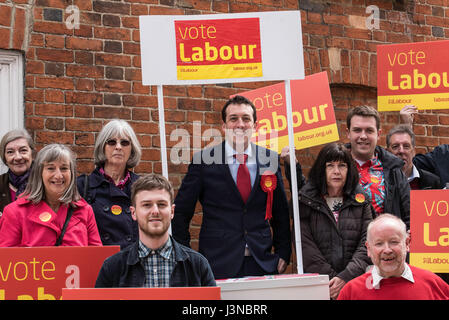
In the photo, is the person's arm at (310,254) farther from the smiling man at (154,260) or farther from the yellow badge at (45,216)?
the yellow badge at (45,216)

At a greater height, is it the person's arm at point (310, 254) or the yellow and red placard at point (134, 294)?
the person's arm at point (310, 254)

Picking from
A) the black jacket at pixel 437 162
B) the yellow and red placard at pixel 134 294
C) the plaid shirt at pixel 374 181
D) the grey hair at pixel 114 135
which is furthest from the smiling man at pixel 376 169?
the yellow and red placard at pixel 134 294

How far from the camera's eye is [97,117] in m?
5.68

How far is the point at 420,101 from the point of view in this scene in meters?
5.57

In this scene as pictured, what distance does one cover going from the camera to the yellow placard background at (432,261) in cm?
→ 427

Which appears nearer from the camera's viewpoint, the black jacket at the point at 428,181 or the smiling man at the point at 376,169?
the smiling man at the point at 376,169

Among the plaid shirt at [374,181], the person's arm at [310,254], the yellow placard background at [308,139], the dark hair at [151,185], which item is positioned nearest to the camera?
the dark hair at [151,185]

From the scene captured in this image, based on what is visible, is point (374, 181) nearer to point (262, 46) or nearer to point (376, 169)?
point (376, 169)

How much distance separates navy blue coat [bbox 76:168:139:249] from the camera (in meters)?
4.23

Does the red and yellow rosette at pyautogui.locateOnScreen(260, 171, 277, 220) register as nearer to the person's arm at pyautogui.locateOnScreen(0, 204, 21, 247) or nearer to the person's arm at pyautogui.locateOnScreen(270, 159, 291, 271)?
the person's arm at pyautogui.locateOnScreen(270, 159, 291, 271)

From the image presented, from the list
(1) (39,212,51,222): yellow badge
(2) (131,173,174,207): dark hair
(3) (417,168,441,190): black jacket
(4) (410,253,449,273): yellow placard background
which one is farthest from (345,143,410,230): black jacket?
(1) (39,212,51,222): yellow badge

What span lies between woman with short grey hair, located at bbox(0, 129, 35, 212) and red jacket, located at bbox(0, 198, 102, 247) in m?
0.42

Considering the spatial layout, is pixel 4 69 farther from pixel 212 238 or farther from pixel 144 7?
pixel 212 238

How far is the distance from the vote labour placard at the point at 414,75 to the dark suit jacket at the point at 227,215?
1548mm
